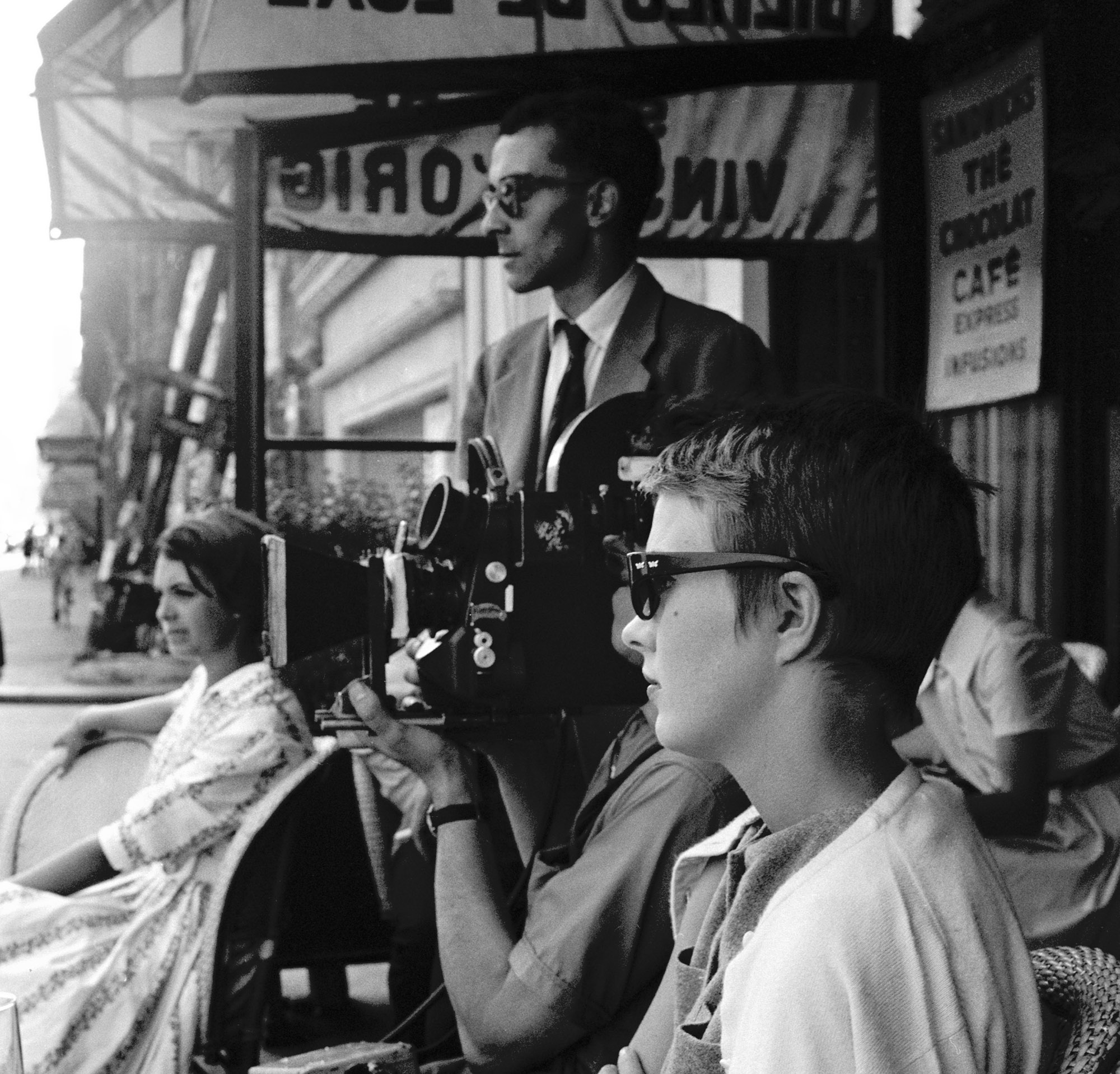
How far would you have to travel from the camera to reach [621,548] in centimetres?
196

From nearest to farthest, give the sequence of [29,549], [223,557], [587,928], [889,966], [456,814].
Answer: [889,966]
[587,928]
[456,814]
[223,557]
[29,549]

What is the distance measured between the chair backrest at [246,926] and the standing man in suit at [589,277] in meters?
0.84

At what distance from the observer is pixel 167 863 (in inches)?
112

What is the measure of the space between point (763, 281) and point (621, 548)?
13.5ft

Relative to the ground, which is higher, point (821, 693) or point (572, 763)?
point (821, 693)

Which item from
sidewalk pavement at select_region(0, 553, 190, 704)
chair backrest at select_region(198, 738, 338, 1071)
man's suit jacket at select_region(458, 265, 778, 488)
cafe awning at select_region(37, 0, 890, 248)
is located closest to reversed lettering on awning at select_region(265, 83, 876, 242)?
cafe awning at select_region(37, 0, 890, 248)

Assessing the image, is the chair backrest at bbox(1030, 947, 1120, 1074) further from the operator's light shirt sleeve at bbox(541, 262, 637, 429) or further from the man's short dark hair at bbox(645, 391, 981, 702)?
the operator's light shirt sleeve at bbox(541, 262, 637, 429)

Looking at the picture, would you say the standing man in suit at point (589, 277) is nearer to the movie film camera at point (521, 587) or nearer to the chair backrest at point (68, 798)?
the movie film camera at point (521, 587)

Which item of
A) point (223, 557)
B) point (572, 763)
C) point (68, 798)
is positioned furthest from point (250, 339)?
point (572, 763)

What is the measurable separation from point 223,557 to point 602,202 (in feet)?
3.86

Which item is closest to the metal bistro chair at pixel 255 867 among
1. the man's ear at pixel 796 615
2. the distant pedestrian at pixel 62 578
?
the man's ear at pixel 796 615

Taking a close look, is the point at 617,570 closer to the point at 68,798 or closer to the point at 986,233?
the point at 68,798

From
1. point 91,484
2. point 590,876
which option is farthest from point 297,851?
point 91,484

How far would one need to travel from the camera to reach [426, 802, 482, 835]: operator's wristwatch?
6.35ft
